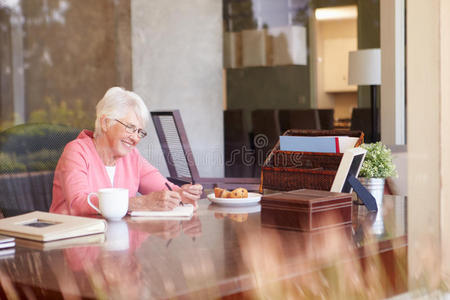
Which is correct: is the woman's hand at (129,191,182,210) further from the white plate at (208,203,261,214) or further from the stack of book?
the stack of book

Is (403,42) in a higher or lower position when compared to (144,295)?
higher

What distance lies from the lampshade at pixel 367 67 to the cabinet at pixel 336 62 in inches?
27.3

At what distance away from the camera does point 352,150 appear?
6.30 feet

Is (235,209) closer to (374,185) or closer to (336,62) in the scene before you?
(374,185)

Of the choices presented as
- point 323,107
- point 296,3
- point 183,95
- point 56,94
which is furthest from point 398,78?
point 56,94

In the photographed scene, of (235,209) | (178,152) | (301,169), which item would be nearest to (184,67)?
(178,152)

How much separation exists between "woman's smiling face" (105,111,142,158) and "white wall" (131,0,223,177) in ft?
7.09

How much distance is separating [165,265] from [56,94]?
560cm

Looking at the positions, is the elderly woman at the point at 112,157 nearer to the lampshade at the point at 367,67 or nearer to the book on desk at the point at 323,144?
the book on desk at the point at 323,144

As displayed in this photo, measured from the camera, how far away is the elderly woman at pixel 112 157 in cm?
214

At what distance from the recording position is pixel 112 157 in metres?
2.33

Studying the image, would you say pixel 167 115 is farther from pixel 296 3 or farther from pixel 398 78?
pixel 296 3

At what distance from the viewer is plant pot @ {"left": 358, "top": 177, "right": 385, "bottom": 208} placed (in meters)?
2.02

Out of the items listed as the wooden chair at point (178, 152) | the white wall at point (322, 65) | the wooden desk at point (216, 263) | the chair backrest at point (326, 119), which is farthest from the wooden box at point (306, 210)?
the white wall at point (322, 65)
